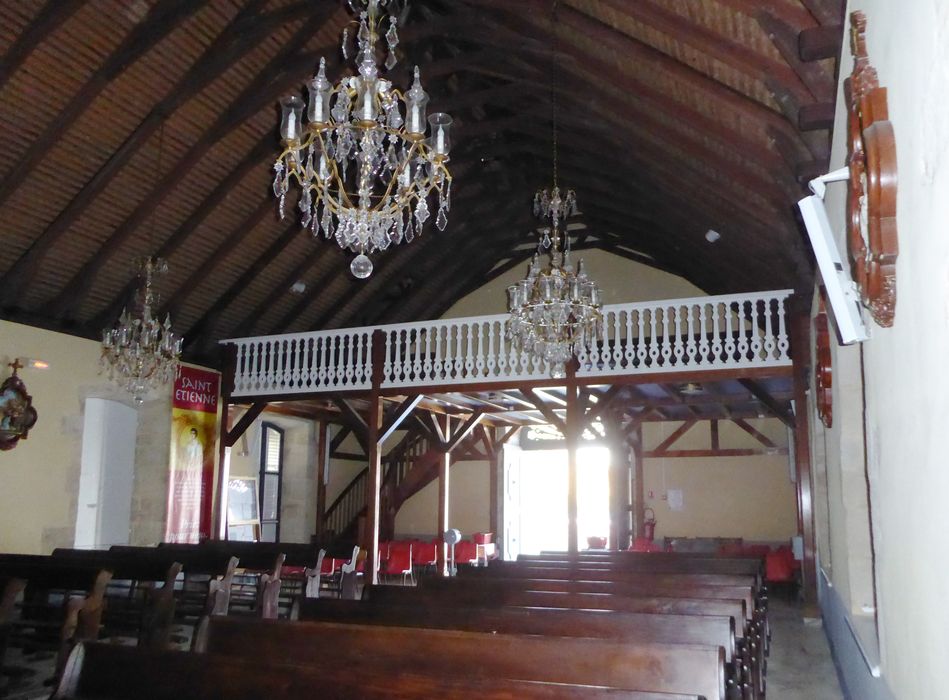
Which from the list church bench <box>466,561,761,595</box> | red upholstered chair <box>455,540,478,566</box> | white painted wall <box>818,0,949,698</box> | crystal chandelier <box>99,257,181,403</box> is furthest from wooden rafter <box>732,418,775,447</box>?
white painted wall <box>818,0,949,698</box>

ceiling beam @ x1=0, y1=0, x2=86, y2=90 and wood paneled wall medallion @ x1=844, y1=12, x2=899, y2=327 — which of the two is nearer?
wood paneled wall medallion @ x1=844, y1=12, x2=899, y2=327

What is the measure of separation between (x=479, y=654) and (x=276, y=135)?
7527 millimetres

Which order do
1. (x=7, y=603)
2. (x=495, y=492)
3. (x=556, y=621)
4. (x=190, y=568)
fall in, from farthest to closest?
(x=495, y=492) < (x=190, y=568) < (x=7, y=603) < (x=556, y=621)

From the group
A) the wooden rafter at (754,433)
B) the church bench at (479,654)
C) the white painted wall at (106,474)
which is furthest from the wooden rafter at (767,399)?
the white painted wall at (106,474)

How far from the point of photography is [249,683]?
3113 mm

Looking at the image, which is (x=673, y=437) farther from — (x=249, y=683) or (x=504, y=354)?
(x=249, y=683)

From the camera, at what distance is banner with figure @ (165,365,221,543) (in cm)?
1090

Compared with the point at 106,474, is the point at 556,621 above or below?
below

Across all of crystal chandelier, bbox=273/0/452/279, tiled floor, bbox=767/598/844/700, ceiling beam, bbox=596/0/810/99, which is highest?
ceiling beam, bbox=596/0/810/99

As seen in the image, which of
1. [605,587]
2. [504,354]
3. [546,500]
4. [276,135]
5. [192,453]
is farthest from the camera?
[546,500]

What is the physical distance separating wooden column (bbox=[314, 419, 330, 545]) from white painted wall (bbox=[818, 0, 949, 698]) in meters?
12.4

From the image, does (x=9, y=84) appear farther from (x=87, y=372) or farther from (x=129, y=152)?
(x=87, y=372)

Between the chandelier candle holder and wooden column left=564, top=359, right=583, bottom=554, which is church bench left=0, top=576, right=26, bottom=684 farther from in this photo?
wooden column left=564, top=359, right=583, bottom=554

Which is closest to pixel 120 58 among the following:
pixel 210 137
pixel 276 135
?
pixel 210 137
